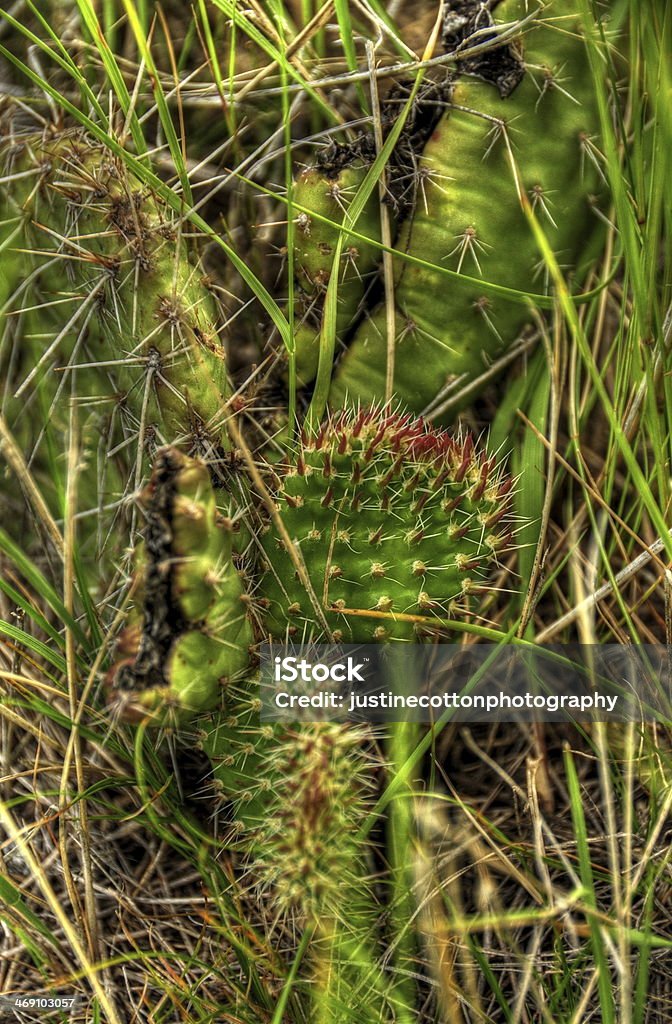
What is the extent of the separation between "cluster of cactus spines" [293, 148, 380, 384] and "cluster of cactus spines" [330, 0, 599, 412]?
0.05 m

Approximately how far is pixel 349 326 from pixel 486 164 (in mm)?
292

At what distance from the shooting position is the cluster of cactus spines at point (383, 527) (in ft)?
3.16

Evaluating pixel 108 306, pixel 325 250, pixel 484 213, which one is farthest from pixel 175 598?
pixel 484 213

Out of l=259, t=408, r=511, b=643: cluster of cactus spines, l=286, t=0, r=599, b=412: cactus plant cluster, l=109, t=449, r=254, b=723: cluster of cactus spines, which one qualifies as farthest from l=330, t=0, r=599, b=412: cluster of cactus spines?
l=109, t=449, r=254, b=723: cluster of cactus spines

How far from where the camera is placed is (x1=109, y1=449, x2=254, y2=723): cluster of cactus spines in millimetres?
795

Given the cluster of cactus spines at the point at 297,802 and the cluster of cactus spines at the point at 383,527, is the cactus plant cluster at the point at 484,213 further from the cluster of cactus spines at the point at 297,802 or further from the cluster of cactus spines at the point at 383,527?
the cluster of cactus spines at the point at 297,802

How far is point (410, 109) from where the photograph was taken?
3.74ft

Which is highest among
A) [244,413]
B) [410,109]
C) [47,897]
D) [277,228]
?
[410,109]

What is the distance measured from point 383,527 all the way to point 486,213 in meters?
0.49

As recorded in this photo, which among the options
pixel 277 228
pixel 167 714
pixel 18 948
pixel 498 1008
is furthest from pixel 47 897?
pixel 277 228

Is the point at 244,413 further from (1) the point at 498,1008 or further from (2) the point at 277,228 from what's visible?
(1) the point at 498,1008

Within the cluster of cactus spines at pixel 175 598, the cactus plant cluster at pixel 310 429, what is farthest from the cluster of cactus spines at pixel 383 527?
the cluster of cactus spines at pixel 175 598

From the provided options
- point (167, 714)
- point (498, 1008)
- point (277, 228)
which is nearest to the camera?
point (167, 714)

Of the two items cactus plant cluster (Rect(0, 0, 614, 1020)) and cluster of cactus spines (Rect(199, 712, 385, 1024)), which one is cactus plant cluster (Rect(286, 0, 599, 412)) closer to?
cactus plant cluster (Rect(0, 0, 614, 1020))
